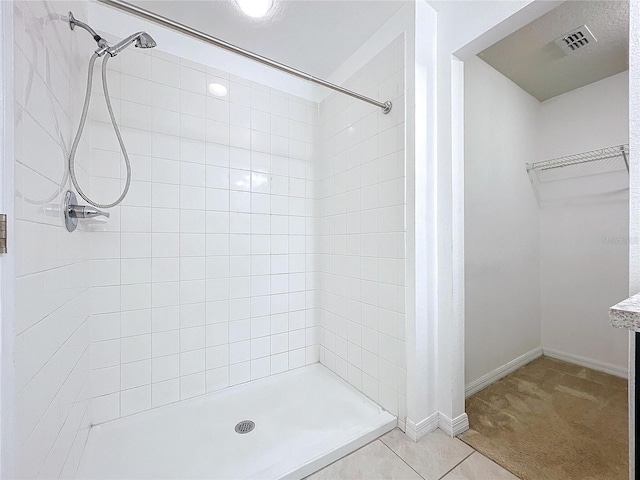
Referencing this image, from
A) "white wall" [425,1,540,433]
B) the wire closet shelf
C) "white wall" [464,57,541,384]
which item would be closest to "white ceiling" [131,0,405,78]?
"white wall" [425,1,540,433]

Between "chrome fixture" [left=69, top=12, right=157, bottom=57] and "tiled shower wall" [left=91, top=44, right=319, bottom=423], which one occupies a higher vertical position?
"chrome fixture" [left=69, top=12, right=157, bottom=57]

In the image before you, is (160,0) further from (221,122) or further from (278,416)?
(278,416)

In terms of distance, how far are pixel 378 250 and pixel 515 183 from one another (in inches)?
61.4

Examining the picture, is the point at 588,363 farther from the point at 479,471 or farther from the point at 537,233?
the point at 479,471

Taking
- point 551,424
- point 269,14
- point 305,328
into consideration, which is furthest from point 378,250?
point 269,14

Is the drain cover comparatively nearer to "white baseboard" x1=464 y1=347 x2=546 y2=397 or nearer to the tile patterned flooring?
Answer: the tile patterned flooring

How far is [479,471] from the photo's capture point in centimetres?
129

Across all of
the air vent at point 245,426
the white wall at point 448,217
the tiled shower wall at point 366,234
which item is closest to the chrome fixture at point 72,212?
the air vent at point 245,426

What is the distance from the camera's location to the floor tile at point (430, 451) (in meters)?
1.31

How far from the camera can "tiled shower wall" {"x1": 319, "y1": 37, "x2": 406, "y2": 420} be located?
63.8 inches

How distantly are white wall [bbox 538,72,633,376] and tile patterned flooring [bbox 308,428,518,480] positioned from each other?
180cm

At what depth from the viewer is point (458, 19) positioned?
146 centimetres

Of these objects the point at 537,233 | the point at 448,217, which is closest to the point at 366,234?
the point at 448,217

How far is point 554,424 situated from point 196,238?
242cm
